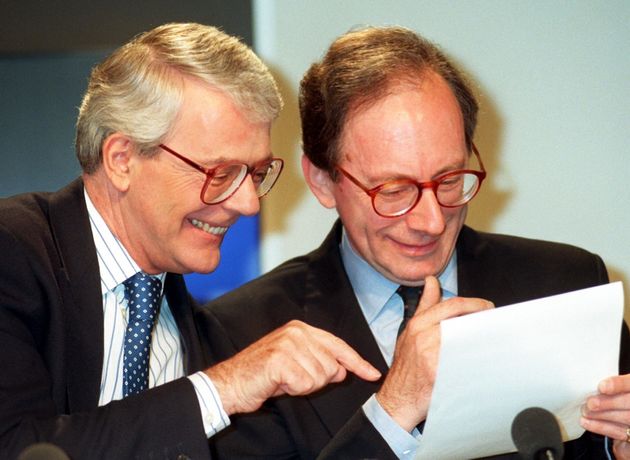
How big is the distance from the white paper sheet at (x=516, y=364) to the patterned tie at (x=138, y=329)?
23.9 inches

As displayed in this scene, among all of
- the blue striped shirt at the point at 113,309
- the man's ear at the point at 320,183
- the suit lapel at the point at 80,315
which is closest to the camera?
the suit lapel at the point at 80,315

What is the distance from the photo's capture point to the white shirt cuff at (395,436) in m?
1.89

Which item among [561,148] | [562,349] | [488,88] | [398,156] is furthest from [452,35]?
[562,349]

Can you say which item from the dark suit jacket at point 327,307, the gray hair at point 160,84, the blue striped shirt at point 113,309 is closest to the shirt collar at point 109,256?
the blue striped shirt at point 113,309

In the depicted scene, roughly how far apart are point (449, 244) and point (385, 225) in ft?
0.48

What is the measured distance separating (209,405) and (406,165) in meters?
0.62

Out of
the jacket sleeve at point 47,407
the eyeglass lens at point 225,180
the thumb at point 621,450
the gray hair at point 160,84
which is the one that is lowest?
the thumb at point 621,450

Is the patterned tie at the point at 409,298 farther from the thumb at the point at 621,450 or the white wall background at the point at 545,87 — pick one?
the white wall background at the point at 545,87

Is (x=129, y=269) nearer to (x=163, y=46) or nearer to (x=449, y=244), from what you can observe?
(x=163, y=46)

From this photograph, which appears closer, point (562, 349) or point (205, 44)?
point (562, 349)

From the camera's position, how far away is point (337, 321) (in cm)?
224

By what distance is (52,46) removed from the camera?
9.16 feet

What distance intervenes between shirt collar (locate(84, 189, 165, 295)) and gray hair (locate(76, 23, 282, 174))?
0.11 meters

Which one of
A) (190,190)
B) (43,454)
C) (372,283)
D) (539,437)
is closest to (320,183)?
(372,283)
